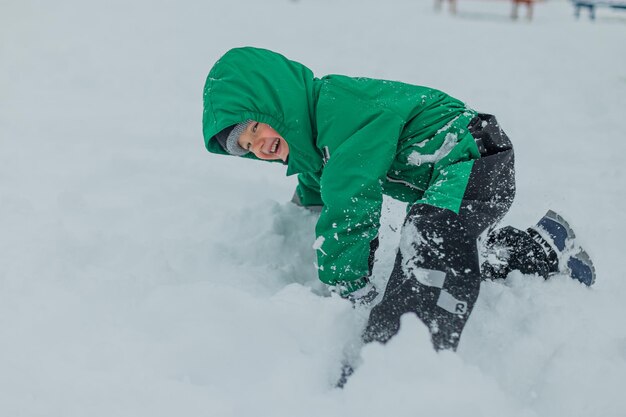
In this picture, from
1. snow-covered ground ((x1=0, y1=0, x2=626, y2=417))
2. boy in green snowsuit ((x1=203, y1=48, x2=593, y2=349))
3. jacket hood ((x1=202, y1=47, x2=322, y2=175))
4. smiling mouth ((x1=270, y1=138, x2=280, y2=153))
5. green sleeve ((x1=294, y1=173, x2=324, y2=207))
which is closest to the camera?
snow-covered ground ((x1=0, y1=0, x2=626, y2=417))

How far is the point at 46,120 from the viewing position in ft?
9.91

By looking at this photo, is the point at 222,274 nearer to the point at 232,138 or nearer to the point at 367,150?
the point at 232,138

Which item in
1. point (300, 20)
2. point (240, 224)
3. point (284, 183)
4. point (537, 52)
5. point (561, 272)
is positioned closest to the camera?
point (561, 272)

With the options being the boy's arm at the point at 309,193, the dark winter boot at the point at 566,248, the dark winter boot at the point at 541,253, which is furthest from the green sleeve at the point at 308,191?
the dark winter boot at the point at 566,248

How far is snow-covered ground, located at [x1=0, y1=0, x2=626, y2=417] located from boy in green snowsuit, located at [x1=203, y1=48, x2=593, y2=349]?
0.16m

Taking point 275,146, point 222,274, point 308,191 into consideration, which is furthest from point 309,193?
point 222,274

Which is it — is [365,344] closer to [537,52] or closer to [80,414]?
[80,414]

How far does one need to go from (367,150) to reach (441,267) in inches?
15.0

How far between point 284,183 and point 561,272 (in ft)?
3.93

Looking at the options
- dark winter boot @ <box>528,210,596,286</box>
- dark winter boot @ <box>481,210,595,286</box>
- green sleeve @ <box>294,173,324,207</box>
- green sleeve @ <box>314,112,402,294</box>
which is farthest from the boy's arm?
dark winter boot @ <box>528,210,596,286</box>

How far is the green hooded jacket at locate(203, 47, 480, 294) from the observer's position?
1531 millimetres

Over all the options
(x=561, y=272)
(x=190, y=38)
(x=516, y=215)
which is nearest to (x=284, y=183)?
(x=516, y=215)

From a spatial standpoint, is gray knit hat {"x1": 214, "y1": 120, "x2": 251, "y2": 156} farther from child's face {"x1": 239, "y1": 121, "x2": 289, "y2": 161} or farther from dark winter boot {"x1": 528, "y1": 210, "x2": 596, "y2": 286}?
dark winter boot {"x1": 528, "y1": 210, "x2": 596, "y2": 286}

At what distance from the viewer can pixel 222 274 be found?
1.72m
